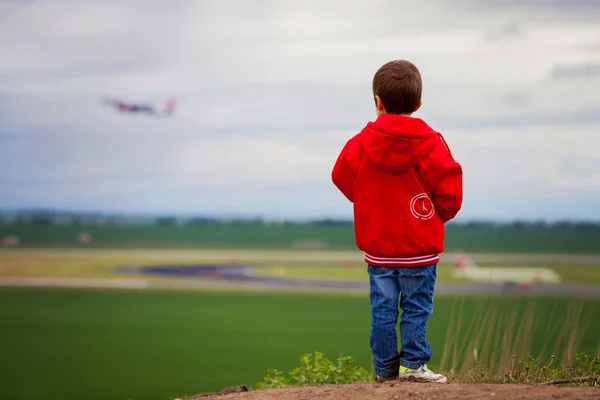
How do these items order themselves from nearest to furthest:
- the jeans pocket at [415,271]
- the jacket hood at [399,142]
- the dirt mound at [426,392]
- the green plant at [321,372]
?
the dirt mound at [426,392], the jacket hood at [399,142], the jeans pocket at [415,271], the green plant at [321,372]

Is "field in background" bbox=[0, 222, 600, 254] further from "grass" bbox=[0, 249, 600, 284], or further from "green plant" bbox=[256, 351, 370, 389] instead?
"green plant" bbox=[256, 351, 370, 389]

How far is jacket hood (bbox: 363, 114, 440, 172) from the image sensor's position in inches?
185

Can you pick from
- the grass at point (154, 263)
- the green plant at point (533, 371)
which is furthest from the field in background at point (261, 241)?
the green plant at point (533, 371)

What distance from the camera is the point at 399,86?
4.75 m

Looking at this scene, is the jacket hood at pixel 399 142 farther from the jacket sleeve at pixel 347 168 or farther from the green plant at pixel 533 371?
the green plant at pixel 533 371

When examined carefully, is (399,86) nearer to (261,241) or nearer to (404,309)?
(404,309)

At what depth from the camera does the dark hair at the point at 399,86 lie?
4758mm

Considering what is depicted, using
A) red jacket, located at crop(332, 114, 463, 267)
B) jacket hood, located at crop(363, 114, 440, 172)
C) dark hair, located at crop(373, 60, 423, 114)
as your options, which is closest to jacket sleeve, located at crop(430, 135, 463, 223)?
red jacket, located at crop(332, 114, 463, 267)

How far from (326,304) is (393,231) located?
44.3 ft

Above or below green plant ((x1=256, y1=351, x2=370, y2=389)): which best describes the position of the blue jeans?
above

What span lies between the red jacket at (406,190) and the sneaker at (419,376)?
73cm

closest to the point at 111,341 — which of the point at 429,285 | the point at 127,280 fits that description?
the point at 429,285

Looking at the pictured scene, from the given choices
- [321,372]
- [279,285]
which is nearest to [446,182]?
[321,372]

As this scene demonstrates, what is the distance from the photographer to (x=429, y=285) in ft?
16.1
